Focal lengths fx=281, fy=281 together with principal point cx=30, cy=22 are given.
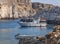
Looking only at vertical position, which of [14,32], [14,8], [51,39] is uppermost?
[51,39]

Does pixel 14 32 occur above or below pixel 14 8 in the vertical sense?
above

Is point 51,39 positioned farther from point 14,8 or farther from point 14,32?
point 14,8

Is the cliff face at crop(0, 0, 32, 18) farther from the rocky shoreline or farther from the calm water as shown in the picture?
the rocky shoreline

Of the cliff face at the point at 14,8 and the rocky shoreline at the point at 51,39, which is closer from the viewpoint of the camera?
the rocky shoreline at the point at 51,39

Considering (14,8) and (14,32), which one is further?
(14,8)

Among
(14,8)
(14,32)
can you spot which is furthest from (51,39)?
(14,8)

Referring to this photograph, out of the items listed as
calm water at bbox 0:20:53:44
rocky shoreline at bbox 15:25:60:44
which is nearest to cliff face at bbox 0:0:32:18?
calm water at bbox 0:20:53:44

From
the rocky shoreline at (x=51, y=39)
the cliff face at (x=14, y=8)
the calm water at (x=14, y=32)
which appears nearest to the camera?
the rocky shoreline at (x=51, y=39)

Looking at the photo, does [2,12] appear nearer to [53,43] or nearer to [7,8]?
[7,8]

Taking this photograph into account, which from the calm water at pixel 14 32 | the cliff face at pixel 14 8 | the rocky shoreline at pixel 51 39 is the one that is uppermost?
the rocky shoreline at pixel 51 39

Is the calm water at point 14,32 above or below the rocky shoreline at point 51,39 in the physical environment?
below


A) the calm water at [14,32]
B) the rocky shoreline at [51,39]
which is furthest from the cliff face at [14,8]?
the rocky shoreline at [51,39]

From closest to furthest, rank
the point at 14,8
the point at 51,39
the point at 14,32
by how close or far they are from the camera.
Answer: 1. the point at 51,39
2. the point at 14,32
3. the point at 14,8

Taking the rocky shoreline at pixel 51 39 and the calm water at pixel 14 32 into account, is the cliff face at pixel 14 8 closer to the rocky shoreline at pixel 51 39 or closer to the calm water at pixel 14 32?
the calm water at pixel 14 32
